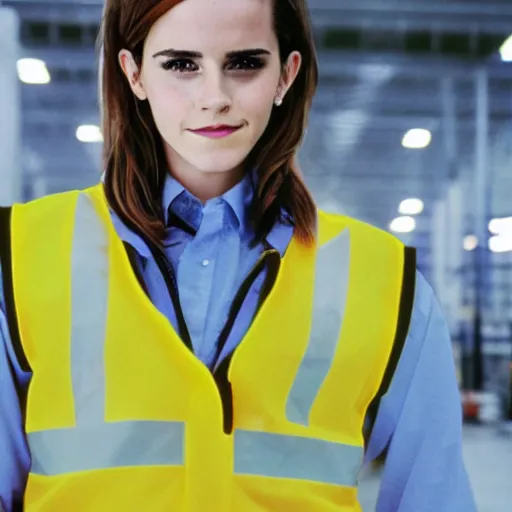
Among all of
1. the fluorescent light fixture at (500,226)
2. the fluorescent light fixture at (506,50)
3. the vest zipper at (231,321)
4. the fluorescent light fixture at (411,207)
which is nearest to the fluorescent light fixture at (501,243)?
the fluorescent light fixture at (500,226)

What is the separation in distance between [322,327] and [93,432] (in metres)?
0.36

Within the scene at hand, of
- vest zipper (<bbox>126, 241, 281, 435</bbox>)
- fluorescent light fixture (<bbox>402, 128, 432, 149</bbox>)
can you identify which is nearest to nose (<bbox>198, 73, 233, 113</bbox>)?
vest zipper (<bbox>126, 241, 281, 435</bbox>)

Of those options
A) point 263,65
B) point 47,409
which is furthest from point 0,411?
→ point 263,65

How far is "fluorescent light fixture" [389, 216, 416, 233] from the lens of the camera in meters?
1.25

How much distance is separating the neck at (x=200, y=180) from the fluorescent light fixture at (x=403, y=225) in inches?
15.0

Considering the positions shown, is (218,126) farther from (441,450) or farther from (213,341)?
(441,450)

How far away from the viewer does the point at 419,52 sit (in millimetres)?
1393

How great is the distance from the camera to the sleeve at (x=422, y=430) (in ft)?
3.23

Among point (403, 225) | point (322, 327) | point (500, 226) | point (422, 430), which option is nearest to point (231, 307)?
point (322, 327)

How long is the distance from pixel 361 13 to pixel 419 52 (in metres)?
0.15

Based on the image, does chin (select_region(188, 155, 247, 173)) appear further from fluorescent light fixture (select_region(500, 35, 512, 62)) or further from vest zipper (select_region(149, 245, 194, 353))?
fluorescent light fixture (select_region(500, 35, 512, 62))

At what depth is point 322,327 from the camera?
0.98 metres

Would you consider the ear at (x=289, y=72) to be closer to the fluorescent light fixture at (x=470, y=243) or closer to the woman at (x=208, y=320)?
the woman at (x=208, y=320)

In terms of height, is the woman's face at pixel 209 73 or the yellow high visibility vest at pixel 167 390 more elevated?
the woman's face at pixel 209 73
